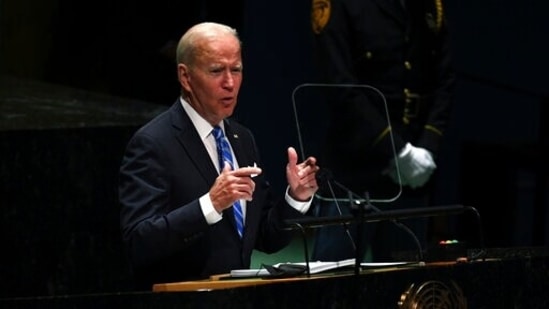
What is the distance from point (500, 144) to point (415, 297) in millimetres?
3229

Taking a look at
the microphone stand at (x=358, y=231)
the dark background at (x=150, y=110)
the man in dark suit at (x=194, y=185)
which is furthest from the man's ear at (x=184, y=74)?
the dark background at (x=150, y=110)

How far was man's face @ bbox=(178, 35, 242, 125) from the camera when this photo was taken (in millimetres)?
4555

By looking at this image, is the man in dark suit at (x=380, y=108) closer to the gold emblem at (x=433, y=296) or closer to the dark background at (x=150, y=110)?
the dark background at (x=150, y=110)

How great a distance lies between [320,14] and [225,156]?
128cm

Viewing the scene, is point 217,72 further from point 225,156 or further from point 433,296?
point 433,296

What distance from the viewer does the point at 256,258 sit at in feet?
20.4

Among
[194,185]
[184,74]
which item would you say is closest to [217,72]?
[184,74]

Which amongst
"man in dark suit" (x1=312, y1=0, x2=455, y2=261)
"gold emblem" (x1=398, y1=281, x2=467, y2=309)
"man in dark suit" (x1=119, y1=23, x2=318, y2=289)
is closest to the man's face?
"man in dark suit" (x1=119, y1=23, x2=318, y2=289)

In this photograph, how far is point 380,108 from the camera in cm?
583

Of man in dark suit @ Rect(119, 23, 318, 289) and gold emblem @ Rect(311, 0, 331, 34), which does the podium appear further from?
gold emblem @ Rect(311, 0, 331, 34)

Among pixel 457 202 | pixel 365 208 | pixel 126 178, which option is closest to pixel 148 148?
pixel 126 178

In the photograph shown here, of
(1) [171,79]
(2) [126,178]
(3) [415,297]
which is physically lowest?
(3) [415,297]

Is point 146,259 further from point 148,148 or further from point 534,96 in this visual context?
point 534,96

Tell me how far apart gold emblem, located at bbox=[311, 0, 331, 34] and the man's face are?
1191 millimetres
